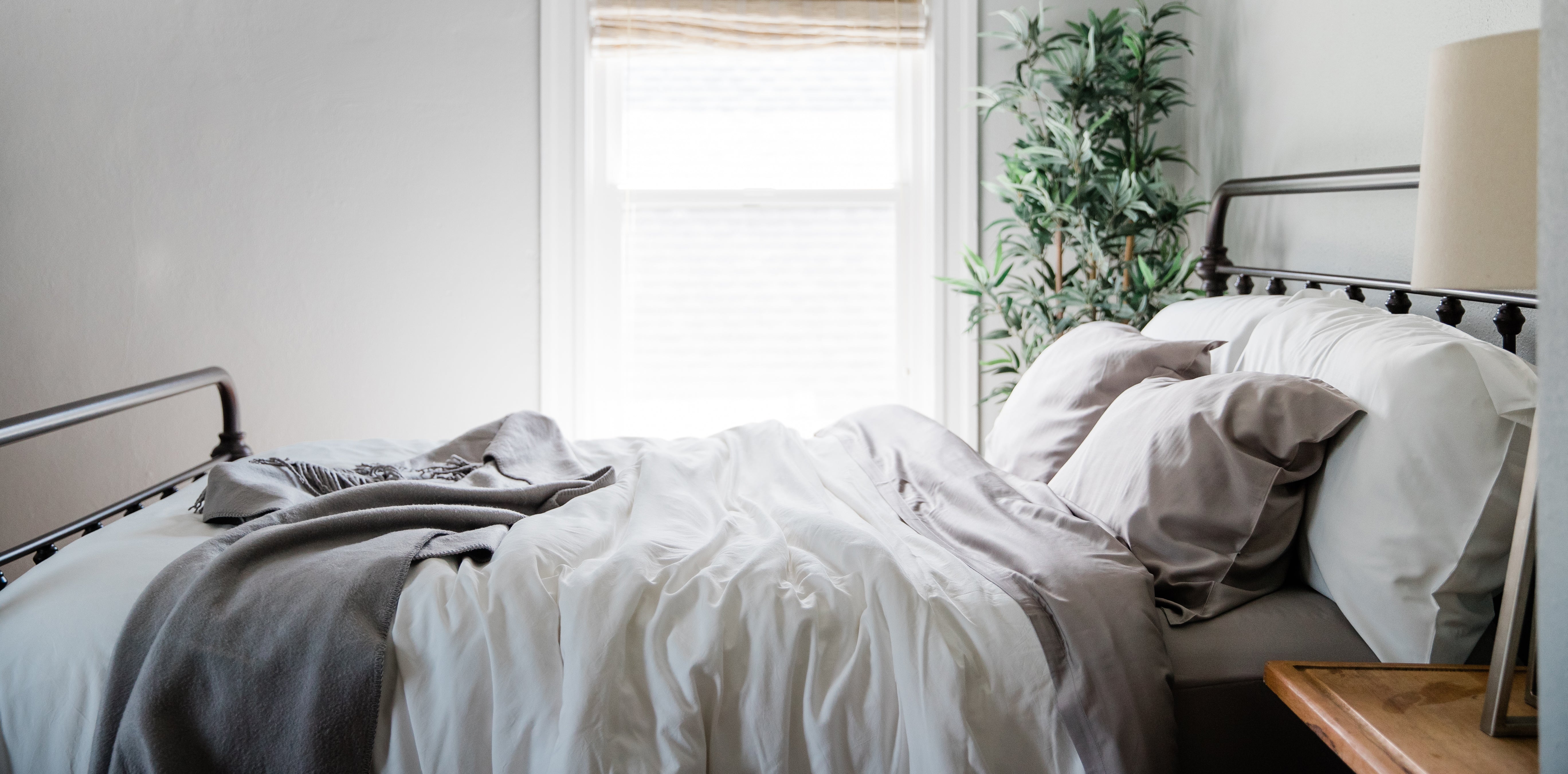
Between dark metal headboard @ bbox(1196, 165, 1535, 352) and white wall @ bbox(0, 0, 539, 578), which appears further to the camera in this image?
white wall @ bbox(0, 0, 539, 578)

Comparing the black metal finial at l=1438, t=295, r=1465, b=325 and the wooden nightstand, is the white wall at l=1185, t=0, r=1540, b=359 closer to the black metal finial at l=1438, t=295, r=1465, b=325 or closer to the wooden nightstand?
the black metal finial at l=1438, t=295, r=1465, b=325

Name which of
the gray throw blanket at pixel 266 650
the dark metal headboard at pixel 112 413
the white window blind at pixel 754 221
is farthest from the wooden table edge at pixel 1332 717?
the white window blind at pixel 754 221

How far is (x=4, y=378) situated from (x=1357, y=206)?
13.9ft

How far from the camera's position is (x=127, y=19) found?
11.0 feet

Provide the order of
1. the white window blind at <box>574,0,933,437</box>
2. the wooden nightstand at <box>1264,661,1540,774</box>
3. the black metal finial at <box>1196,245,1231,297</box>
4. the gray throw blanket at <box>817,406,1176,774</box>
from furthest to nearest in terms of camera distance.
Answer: the white window blind at <box>574,0,933,437</box> < the black metal finial at <box>1196,245,1231,297</box> < the gray throw blanket at <box>817,406,1176,774</box> < the wooden nightstand at <box>1264,661,1540,774</box>

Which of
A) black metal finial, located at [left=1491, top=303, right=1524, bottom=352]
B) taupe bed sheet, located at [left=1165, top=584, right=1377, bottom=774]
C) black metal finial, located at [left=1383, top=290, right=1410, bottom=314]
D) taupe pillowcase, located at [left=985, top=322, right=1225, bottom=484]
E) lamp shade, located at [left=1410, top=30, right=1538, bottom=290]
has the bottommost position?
taupe bed sheet, located at [left=1165, top=584, right=1377, bottom=774]

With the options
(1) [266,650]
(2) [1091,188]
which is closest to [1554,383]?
(1) [266,650]

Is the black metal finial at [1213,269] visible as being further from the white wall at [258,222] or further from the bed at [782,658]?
the white wall at [258,222]

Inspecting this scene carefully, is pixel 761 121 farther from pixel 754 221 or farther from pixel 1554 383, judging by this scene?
pixel 1554 383

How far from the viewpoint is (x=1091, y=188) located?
116 inches

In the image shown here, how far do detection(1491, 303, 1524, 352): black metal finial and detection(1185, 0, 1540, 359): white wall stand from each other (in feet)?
0.37

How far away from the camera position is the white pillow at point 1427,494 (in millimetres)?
1225

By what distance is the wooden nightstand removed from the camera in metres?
0.90

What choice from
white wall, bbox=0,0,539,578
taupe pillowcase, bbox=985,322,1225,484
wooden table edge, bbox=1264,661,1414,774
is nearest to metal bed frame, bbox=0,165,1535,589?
taupe pillowcase, bbox=985,322,1225,484
